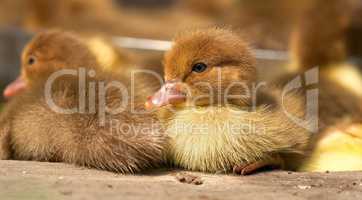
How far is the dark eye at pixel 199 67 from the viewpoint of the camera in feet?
7.34

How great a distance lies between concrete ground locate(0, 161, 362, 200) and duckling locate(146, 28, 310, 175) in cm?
6

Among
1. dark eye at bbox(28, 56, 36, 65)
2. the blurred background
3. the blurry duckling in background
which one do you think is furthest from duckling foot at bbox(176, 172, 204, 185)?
the blurred background

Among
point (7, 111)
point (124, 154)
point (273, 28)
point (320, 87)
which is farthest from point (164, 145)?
point (273, 28)

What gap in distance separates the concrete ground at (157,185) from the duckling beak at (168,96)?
22 cm

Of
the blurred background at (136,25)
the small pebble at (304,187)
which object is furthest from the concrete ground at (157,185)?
the blurred background at (136,25)

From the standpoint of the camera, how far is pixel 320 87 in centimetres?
295

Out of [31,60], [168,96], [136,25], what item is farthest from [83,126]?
[136,25]

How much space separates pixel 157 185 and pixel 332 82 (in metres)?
1.46

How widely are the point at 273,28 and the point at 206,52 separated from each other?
84.2 inches

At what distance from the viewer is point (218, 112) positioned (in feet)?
7.22

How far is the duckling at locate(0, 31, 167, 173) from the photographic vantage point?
2072 millimetres

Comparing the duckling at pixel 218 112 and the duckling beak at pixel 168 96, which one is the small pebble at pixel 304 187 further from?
the duckling beak at pixel 168 96

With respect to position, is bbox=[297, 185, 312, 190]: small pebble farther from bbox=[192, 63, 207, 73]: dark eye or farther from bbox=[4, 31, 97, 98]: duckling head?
bbox=[4, 31, 97, 98]: duckling head

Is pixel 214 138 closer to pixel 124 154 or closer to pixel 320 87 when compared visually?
pixel 124 154
